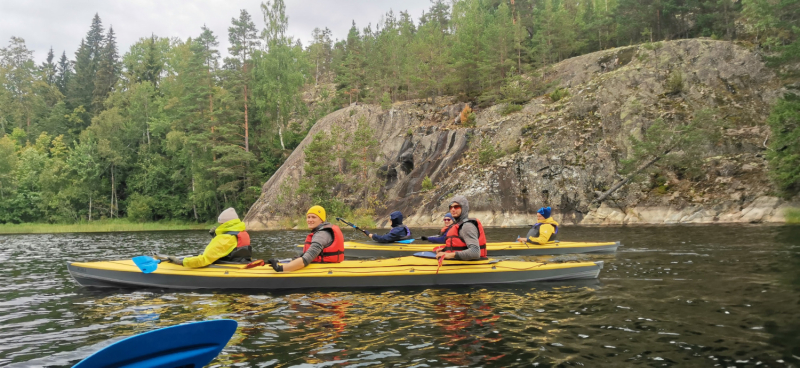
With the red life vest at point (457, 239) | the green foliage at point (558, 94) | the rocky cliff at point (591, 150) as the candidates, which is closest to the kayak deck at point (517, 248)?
the red life vest at point (457, 239)

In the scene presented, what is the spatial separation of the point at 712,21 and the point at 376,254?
4376cm

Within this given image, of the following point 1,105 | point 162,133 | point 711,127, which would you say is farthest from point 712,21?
point 1,105

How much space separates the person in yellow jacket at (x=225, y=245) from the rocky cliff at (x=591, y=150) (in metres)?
24.6

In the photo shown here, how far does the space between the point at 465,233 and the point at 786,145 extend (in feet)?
85.2

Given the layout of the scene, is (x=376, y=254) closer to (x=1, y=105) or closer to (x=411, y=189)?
(x=411, y=189)

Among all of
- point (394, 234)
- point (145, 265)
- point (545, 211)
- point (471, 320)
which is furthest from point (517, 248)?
point (145, 265)

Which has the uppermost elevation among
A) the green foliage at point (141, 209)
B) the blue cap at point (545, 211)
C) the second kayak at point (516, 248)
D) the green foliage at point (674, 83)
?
the green foliage at point (674, 83)

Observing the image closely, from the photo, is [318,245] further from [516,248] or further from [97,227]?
[97,227]

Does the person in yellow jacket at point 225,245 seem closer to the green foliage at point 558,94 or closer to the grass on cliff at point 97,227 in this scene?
the green foliage at point 558,94

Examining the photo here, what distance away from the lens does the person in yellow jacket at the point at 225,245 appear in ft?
32.1

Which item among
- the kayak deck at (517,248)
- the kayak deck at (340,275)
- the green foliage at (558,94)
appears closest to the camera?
the kayak deck at (340,275)

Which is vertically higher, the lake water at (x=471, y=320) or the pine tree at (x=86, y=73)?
the pine tree at (x=86, y=73)

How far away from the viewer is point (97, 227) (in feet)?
138

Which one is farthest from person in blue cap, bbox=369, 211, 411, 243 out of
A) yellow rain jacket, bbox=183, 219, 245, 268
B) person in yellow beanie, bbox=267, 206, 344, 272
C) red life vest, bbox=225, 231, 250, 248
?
yellow rain jacket, bbox=183, 219, 245, 268
